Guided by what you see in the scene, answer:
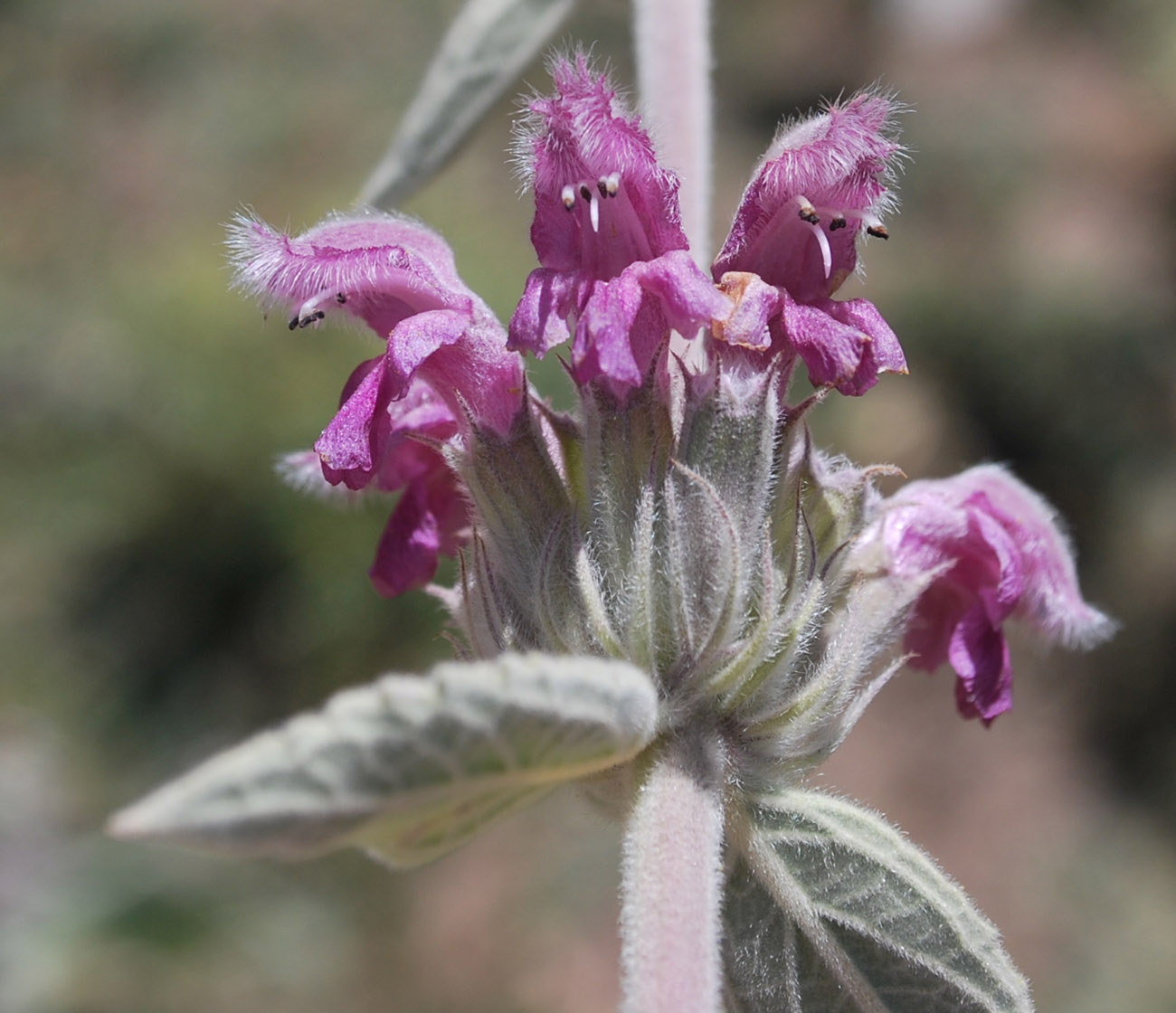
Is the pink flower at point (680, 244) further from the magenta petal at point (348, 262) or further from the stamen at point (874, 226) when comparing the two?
the magenta petal at point (348, 262)

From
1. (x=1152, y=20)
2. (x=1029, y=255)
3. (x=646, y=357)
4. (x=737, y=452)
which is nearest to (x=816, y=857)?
(x=737, y=452)

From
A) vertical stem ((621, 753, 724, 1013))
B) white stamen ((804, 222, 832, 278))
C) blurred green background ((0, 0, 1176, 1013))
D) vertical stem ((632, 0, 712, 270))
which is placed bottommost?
vertical stem ((621, 753, 724, 1013))

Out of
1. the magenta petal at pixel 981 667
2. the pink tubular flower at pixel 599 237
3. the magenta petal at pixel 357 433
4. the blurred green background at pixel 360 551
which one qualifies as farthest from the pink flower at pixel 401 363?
the blurred green background at pixel 360 551

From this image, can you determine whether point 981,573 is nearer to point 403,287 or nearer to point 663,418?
point 663,418

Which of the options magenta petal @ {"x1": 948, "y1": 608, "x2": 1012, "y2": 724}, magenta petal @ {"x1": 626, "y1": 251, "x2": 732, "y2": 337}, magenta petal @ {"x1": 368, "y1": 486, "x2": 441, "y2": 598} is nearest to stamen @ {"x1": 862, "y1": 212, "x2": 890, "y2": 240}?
magenta petal @ {"x1": 626, "y1": 251, "x2": 732, "y2": 337}

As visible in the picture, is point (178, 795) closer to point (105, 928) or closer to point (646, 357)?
point (646, 357)

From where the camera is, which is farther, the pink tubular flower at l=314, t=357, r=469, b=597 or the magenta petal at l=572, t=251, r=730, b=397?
the pink tubular flower at l=314, t=357, r=469, b=597

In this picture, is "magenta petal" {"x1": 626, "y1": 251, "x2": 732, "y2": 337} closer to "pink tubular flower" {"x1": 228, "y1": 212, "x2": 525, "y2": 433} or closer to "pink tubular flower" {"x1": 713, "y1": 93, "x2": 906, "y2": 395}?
"pink tubular flower" {"x1": 713, "y1": 93, "x2": 906, "y2": 395}
